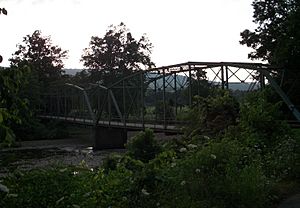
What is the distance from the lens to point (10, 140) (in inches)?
142

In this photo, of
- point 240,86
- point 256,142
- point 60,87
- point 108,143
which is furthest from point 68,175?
point 60,87

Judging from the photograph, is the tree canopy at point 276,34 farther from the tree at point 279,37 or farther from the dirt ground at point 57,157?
the dirt ground at point 57,157

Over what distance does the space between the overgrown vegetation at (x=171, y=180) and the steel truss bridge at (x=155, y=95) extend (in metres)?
9.70

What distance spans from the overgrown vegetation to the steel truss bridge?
31.8 ft

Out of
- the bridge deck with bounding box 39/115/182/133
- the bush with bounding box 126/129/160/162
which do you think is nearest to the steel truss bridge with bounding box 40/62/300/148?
the bridge deck with bounding box 39/115/182/133

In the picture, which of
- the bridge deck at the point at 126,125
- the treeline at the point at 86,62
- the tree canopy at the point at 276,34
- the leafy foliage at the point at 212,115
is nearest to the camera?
the leafy foliage at the point at 212,115

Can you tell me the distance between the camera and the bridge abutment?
172 ft

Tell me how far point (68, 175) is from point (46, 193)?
462 mm

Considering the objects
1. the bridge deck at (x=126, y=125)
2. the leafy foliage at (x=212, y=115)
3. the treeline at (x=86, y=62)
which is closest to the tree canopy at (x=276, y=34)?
the bridge deck at (x=126, y=125)

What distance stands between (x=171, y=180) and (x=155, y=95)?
42.0 meters

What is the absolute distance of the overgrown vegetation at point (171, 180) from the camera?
548 centimetres

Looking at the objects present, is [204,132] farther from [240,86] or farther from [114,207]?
[240,86]

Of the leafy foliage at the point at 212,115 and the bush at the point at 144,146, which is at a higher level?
the leafy foliage at the point at 212,115

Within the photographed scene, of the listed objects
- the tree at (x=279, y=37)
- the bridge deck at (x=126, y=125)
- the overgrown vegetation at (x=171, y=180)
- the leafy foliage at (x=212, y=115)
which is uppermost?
the tree at (x=279, y=37)
